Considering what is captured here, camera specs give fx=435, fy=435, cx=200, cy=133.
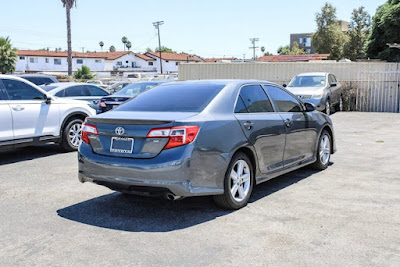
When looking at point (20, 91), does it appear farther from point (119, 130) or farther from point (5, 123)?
point (119, 130)

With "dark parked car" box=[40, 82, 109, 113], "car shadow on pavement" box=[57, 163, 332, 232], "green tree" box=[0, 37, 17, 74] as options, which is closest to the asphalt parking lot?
"car shadow on pavement" box=[57, 163, 332, 232]

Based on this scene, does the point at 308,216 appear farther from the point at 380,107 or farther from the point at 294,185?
the point at 380,107

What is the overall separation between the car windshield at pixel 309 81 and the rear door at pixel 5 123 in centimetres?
1202

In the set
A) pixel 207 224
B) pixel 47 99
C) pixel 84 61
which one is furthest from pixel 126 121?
pixel 84 61

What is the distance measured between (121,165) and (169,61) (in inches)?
3431

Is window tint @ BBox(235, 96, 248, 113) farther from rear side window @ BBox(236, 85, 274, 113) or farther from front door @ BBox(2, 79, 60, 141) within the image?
front door @ BBox(2, 79, 60, 141)

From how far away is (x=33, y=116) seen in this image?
8.72m

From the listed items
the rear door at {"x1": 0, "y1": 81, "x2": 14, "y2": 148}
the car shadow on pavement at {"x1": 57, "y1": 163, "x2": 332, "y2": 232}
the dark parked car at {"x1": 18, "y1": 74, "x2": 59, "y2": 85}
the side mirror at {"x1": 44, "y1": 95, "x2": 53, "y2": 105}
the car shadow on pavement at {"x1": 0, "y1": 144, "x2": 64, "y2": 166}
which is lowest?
the car shadow on pavement at {"x1": 0, "y1": 144, "x2": 64, "y2": 166}

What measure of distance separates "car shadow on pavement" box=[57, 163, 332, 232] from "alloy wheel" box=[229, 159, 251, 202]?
269 mm

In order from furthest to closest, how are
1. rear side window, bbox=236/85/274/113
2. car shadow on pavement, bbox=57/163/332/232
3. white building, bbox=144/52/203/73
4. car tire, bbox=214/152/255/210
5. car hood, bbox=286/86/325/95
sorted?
white building, bbox=144/52/203/73, car hood, bbox=286/86/325/95, rear side window, bbox=236/85/274/113, car tire, bbox=214/152/255/210, car shadow on pavement, bbox=57/163/332/232

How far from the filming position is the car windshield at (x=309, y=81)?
17.5 m

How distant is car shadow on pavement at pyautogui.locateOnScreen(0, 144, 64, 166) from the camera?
8.98m

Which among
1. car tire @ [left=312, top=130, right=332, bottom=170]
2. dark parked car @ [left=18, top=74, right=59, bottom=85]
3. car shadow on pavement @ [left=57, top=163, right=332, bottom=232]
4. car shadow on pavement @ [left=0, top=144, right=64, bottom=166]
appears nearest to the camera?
car shadow on pavement @ [left=57, top=163, right=332, bottom=232]

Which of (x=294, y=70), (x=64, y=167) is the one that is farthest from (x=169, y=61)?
(x=64, y=167)
